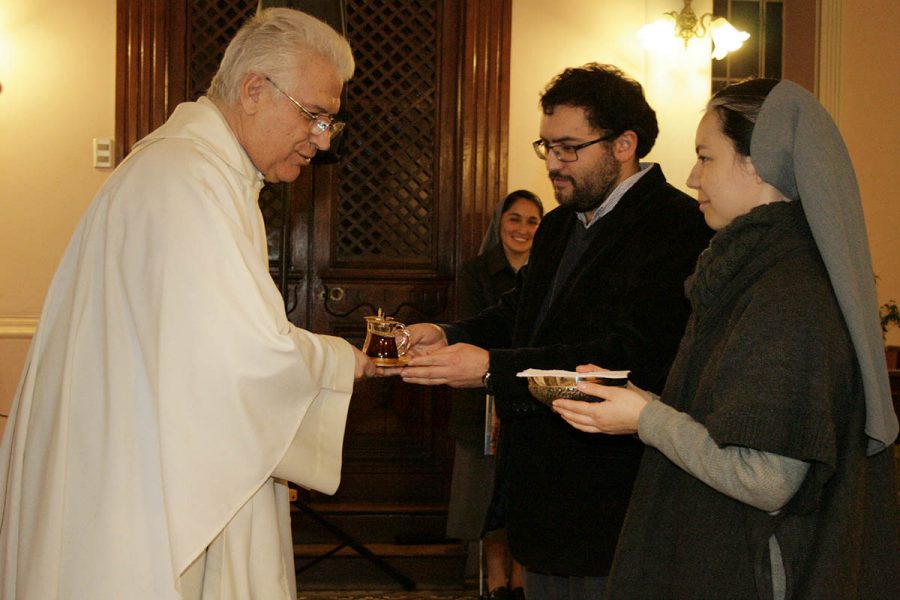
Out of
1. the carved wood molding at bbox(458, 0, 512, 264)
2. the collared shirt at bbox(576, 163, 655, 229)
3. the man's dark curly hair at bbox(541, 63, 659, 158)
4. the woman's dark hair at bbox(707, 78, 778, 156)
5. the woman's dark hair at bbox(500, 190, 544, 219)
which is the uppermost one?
the carved wood molding at bbox(458, 0, 512, 264)

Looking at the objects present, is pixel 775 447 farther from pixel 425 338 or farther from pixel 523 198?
pixel 523 198

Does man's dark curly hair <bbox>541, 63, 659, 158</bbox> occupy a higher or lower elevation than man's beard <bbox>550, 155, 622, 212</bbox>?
higher

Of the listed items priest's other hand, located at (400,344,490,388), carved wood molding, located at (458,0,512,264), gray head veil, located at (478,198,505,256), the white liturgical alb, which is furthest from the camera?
carved wood molding, located at (458,0,512,264)

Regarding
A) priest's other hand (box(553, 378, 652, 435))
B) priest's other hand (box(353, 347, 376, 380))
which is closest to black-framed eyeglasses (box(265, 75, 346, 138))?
priest's other hand (box(353, 347, 376, 380))

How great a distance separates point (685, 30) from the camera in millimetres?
5629

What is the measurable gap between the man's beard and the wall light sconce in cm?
332

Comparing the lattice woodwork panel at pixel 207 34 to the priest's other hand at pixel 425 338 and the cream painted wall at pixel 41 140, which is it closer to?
the cream painted wall at pixel 41 140

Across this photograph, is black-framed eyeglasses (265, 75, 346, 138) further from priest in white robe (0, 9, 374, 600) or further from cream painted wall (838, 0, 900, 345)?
cream painted wall (838, 0, 900, 345)

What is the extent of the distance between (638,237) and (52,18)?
419cm

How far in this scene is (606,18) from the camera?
575cm

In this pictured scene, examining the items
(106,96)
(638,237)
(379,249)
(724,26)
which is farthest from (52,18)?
(638,237)

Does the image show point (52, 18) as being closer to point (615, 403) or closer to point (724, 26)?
point (724, 26)

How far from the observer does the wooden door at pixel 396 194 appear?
5711 mm

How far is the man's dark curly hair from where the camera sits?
254 centimetres
